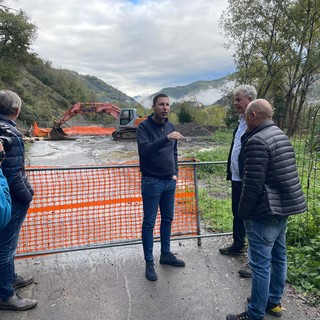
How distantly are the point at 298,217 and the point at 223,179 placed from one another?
4760 millimetres

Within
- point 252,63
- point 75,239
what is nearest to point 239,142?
point 75,239

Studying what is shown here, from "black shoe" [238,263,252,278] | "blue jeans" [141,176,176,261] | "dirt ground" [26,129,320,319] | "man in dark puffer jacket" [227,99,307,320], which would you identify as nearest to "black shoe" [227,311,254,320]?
"man in dark puffer jacket" [227,99,307,320]

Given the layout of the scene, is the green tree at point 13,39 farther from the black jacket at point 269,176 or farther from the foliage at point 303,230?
the black jacket at point 269,176

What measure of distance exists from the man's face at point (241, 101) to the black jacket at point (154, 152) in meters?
0.88

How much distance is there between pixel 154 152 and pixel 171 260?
1.39 m

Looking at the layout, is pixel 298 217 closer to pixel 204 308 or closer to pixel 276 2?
pixel 204 308

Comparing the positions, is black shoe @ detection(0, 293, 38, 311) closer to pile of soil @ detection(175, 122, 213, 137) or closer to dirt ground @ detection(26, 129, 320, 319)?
dirt ground @ detection(26, 129, 320, 319)

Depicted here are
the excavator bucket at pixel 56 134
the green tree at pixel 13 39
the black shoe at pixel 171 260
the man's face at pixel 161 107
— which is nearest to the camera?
the man's face at pixel 161 107

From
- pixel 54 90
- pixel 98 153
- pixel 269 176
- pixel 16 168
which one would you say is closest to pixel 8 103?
pixel 16 168

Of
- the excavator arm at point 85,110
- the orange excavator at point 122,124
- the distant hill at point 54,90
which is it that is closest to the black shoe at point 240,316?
the orange excavator at point 122,124

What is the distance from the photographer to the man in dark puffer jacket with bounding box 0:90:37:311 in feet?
8.18

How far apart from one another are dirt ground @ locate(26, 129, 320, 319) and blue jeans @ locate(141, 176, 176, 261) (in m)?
1.54

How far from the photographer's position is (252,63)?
30062 mm

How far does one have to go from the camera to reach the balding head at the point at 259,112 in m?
2.46
